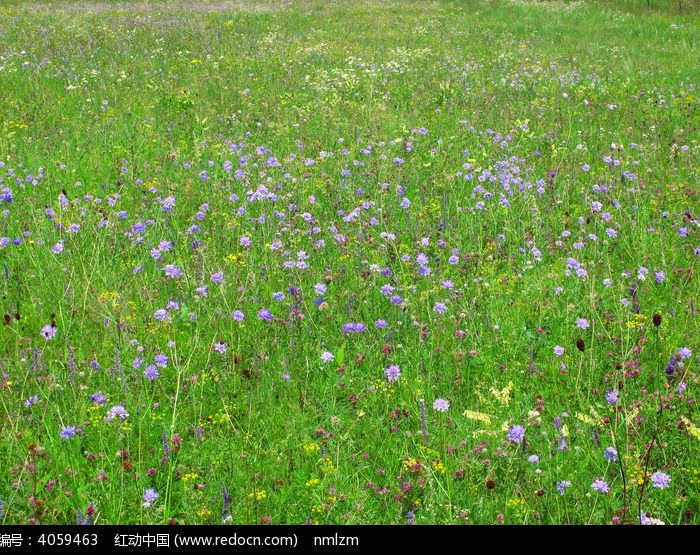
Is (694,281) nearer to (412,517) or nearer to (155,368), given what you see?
(412,517)

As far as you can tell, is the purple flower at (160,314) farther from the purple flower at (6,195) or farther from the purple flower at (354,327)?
the purple flower at (6,195)

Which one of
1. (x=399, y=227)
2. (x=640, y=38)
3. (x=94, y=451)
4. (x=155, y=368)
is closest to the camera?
(x=94, y=451)

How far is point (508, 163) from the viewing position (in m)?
5.66

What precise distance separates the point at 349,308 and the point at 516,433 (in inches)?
53.6

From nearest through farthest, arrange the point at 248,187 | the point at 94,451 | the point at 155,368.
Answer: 1. the point at 94,451
2. the point at 155,368
3. the point at 248,187

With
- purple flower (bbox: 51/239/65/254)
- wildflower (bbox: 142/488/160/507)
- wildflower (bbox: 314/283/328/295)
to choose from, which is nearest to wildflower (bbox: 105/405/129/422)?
wildflower (bbox: 142/488/160/507)

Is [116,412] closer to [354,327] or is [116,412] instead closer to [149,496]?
[149,496]

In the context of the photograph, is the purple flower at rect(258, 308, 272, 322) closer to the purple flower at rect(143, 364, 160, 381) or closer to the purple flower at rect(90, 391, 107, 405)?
the purple flower at rect(143, 364, 160, 381)

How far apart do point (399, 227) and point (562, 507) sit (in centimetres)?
276

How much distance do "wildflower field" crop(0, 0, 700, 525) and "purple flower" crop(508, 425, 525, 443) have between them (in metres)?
0.08

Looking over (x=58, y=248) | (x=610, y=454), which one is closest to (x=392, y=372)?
(x=610, y=454)

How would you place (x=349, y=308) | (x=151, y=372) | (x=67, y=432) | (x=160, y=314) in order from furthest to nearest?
(x=349, y=308) < (x=160, y=314) < (x=151, y=372) < (x=67, y=432)

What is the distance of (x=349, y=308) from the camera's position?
3.62 metres
